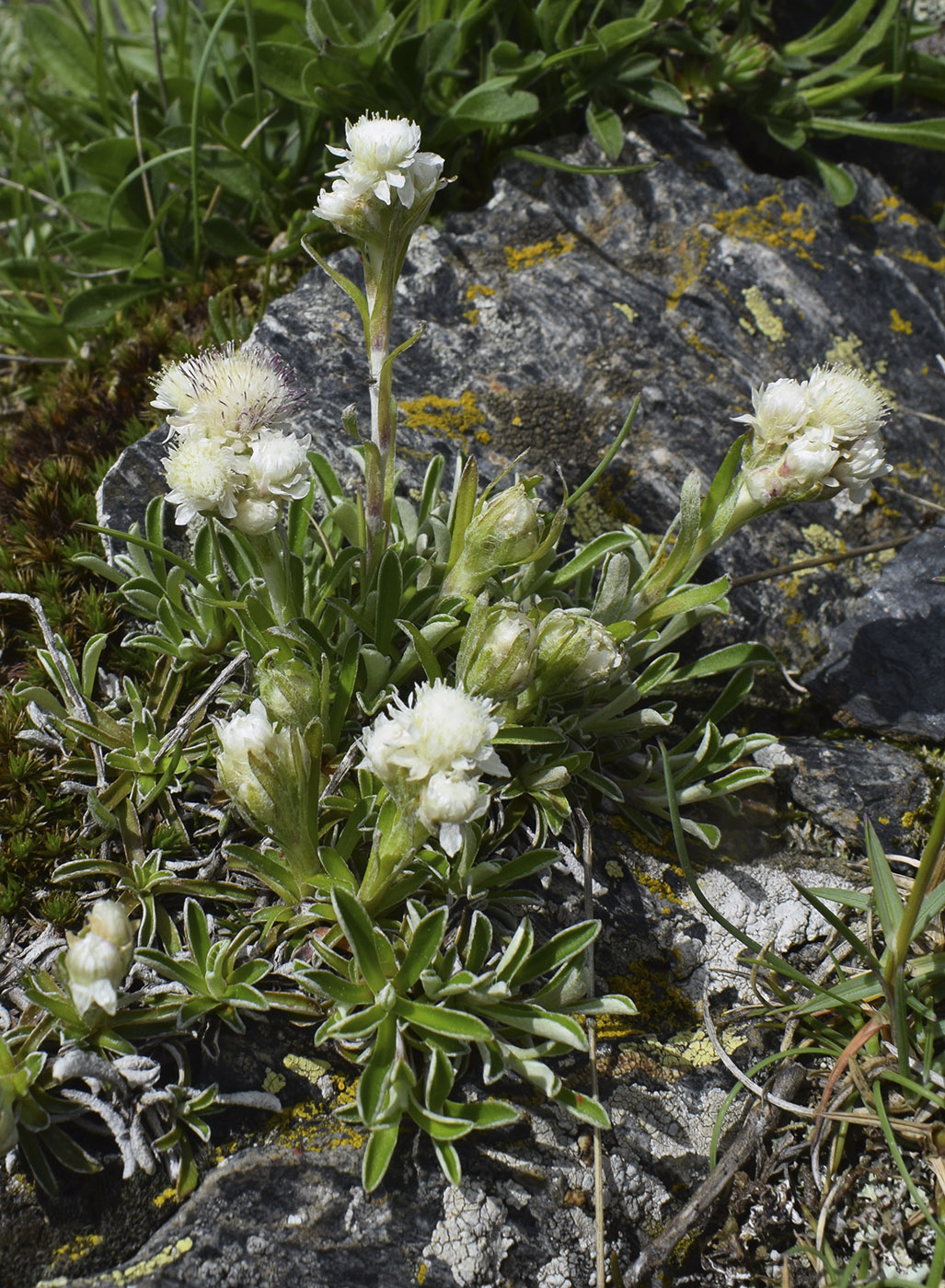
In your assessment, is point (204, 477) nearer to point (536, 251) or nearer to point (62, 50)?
point (536, 251)

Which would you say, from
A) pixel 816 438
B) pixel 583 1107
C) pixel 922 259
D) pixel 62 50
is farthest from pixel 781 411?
pixel 62 50

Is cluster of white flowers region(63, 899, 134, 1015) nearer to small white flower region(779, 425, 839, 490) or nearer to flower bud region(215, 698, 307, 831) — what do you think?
flower bud region(215, 698, 307, 831)

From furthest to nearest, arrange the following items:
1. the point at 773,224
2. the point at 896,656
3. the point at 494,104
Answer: the point at 773,224 → the point at 494,104 → the point at 896,656

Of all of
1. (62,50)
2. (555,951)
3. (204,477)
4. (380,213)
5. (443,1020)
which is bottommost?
(555,951)

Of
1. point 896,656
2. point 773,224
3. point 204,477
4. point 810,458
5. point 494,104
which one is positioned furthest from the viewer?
point 773,224

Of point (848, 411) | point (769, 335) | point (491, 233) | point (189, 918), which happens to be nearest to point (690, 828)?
point (848, 411)

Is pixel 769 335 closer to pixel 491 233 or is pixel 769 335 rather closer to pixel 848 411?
pixel 491 233

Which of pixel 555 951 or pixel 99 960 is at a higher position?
pixel 99 960

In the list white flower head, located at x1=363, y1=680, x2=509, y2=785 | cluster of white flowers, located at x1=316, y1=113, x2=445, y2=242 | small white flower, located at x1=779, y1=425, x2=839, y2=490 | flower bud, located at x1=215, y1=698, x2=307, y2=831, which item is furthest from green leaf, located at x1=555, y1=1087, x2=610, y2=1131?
cluster of white flowers, located at x1=316, y1=113, x2=445, y2=242
